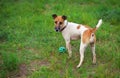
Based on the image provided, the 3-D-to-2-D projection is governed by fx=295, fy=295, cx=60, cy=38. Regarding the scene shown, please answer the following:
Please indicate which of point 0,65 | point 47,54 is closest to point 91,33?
point 47,54

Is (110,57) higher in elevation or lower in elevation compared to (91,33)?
Answer: lower

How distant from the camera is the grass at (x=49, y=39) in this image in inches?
249

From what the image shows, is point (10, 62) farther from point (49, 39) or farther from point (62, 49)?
point (49, 39)

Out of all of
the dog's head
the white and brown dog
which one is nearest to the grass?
the white and brown dog

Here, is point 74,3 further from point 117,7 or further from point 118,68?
point 118,68

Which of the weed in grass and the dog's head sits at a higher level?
the dog's head

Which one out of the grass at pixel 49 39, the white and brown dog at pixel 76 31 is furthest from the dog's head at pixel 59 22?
the grass at pixel 49 39

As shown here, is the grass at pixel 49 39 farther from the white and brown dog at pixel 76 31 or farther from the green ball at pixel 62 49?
the white and brown dog at pixel 76 31

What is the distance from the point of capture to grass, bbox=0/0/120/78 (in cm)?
631

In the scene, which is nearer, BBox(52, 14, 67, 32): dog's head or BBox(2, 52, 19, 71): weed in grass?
BBox(2, 52, 19, 71): weed in grass

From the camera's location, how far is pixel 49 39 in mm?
7961

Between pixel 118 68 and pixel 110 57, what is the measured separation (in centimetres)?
55

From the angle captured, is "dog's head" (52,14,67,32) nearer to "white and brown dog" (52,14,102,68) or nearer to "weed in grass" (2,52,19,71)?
"white and brown dog" (52,14,102,68)

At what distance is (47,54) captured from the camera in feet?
23.2
